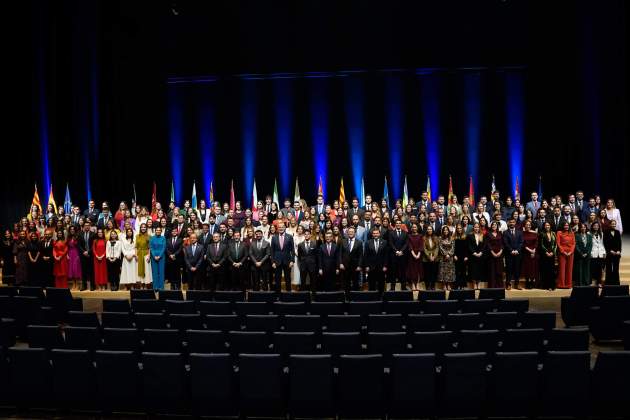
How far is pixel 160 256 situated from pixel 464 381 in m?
6.59

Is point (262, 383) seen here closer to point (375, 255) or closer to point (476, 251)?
point (375, 255)

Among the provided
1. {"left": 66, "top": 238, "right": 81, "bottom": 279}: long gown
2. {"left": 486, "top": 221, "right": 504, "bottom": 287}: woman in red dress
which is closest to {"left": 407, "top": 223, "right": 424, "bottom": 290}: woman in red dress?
{"left": 486, "top": 221, "right": 504, "bottom": 287}: woman in red dress

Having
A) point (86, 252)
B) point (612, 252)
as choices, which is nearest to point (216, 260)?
point (86, 252)

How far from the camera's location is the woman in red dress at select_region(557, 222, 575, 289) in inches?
384

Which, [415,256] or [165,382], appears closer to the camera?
[165,382]

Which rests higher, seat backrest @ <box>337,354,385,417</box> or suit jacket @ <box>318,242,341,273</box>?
suit jacket @ <box>318,242,341,273</box>

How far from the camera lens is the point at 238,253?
972 centimetres

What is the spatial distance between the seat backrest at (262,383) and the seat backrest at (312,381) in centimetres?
11

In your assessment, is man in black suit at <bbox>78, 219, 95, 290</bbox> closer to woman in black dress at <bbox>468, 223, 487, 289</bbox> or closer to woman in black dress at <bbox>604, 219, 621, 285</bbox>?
woman in black dress at <bbox>468, 223, 487, 289</bbox>

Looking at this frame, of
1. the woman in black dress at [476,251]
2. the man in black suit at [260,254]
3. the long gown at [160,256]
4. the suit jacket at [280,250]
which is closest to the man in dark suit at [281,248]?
the suit jacket at [280,250]

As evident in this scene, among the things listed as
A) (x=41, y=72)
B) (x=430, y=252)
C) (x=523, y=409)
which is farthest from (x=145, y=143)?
(x=523, y=409)

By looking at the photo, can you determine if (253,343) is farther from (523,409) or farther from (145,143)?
(145,143)

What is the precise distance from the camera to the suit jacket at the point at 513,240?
384 inches

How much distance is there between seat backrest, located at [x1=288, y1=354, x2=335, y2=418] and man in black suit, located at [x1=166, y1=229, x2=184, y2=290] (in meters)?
5.66
